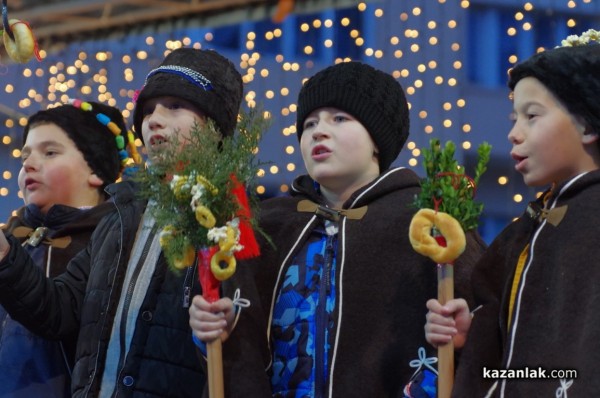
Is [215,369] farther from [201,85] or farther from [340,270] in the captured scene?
[201,85]

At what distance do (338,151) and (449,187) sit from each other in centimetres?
42

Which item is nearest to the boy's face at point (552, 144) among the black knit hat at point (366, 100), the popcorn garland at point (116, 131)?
the black knit hat at point (366, 100)

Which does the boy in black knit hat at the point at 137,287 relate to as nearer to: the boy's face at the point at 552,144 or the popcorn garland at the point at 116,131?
the popcorn garland at the point at 116,131

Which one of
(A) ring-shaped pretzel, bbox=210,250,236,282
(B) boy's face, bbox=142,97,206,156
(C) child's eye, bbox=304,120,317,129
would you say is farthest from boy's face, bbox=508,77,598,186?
(B) boy's face, bbox=142,97,206,156

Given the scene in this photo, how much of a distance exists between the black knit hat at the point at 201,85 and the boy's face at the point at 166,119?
2 cm

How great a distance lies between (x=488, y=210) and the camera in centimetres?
519

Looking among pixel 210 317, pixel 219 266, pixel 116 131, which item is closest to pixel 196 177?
pixel 219 266

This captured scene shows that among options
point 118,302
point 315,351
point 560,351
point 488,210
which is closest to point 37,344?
point 118,302

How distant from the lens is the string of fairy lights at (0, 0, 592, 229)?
5.30 meters

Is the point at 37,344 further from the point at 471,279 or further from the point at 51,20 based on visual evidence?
the point at 51,20

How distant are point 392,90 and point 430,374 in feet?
2.54

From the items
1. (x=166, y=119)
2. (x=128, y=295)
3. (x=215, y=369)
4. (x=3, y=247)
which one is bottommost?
(x=215, y=369)

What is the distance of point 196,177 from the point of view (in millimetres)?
2559

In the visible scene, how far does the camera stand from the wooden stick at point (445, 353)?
95.6 inches
